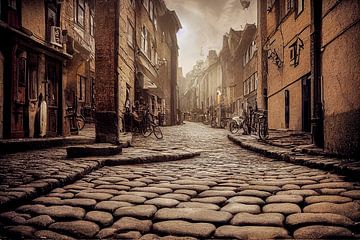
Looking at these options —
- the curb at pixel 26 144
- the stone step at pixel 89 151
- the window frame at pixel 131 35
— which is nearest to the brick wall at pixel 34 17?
the curb at pixel 26 144

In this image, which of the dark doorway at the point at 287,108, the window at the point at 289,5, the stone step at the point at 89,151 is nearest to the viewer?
the stone step at the point at 89,151

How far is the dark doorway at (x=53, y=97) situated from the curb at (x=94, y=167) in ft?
22.5

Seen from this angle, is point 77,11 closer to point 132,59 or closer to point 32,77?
point 132,59

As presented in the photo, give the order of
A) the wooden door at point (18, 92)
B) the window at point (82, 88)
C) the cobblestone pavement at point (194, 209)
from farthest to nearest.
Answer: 1. the window at point (82, 88)
2. the wooden door at point (18, 92)
3. the cobblestone pavement at point (194, 209)

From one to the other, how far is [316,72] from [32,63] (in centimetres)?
872

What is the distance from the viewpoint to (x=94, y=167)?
485 centimetres

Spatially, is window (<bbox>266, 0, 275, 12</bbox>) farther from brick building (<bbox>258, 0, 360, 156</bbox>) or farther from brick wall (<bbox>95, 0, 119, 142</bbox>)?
brick wall (<bbox>95, 0, 119, 142</bbox>)

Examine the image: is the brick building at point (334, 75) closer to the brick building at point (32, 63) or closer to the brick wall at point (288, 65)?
the brick wall at point (288, 65)

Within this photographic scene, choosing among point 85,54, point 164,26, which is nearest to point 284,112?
point 85,54

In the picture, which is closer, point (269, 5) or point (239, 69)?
point (269, 5)

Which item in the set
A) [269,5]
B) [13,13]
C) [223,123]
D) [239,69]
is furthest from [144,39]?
[239,69]

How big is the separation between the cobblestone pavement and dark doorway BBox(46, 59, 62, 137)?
8.50 metres

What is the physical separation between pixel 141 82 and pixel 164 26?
40.0ft

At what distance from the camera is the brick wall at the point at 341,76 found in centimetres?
446
